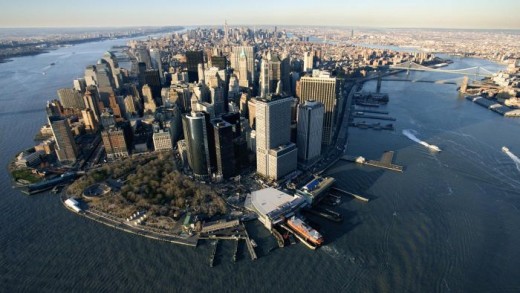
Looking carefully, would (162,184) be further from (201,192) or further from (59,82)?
(59,82)

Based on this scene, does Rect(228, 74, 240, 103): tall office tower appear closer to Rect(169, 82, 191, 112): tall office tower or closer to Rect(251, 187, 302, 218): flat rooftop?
Rect(169, 82, 191, 112): tall office tower

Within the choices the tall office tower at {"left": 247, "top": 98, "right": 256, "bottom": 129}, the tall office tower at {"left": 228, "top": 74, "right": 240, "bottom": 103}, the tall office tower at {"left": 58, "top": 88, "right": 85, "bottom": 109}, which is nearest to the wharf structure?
the tall office tower at {"left": 247, "top": 98, "right": 256, "bottom": 129}

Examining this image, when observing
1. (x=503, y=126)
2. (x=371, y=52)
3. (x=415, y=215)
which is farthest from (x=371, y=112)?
(x=371, y=52)

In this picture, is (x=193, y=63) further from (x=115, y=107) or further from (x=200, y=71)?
(x=115, y=107)

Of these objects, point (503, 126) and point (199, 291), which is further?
point (503, 126)

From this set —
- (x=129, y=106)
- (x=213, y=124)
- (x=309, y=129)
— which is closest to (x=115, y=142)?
(x=213, y=124)

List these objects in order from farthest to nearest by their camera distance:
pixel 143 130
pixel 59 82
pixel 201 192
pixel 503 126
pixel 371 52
→ 1. pixel 371 52
2. pixel 59 82
3. pixel 503 126
4. pixel 143 130
5. pixel 201 192
